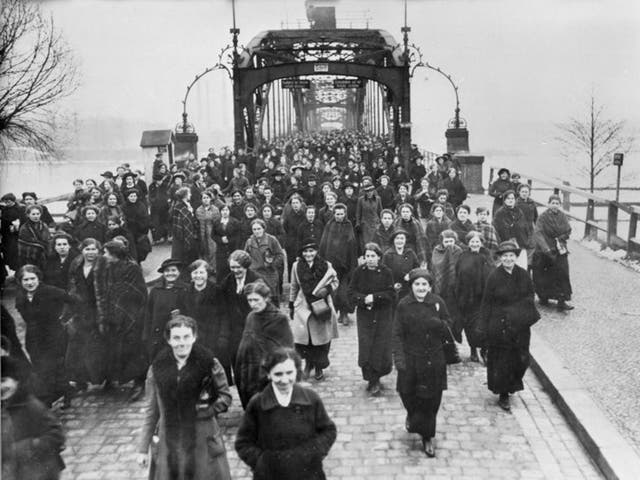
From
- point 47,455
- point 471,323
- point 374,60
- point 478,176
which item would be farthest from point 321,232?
point 374,60

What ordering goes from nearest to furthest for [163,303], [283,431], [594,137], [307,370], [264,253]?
[283,431] < [163,303] < [307,370] < [264,253] < [594,137]

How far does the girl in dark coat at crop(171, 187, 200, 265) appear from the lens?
9852 mm

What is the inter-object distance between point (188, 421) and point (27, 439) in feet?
2.66

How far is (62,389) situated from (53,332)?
0.59 m

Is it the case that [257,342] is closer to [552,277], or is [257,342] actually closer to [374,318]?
[374,318]

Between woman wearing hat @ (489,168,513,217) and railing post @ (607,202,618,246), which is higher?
woman wearing hat @ (489,168,513,217)

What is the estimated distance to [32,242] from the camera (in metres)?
8.60

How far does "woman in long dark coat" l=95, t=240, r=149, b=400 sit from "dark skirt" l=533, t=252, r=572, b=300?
5288 mm

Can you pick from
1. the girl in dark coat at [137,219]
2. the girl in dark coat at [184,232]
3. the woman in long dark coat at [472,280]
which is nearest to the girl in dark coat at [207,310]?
the woman in long dark coat at [472,280]

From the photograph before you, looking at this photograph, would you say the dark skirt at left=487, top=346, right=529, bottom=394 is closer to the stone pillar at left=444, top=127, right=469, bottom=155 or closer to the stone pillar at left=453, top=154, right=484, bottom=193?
the stone pillar at left=453, top=154, right=484, bottom=193

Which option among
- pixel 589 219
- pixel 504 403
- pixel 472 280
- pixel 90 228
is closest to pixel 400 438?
pixel 504 403

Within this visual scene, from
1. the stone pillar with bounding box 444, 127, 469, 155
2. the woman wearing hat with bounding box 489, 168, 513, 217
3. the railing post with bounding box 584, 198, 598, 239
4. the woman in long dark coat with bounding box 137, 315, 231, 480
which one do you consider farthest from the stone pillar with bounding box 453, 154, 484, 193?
the woman in long dark coat with bounding box 137, 315, 231, 480

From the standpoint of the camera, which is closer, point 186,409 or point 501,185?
point 186,409

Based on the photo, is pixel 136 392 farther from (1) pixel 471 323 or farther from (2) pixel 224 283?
(1) pixel 471 323
